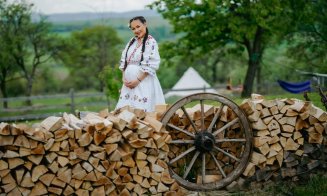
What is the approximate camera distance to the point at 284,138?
19.4 ft

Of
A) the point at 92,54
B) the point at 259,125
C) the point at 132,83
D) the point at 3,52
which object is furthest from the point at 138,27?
the point at 92,54

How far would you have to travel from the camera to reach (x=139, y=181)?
5.31m

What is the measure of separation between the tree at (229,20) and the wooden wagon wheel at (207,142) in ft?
40.7

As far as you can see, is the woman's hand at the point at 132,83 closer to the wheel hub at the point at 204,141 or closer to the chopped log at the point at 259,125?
the wheel hub at the point at 204,141

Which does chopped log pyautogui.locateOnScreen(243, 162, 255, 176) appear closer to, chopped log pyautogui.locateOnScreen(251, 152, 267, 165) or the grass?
chopped log pyautogui.locateOnScreen(251, 152, 267, 165)

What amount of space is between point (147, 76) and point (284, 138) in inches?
71.2

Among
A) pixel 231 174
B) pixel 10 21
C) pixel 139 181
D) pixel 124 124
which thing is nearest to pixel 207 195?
pixel 231 174

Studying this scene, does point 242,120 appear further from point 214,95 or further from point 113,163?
point 113,163

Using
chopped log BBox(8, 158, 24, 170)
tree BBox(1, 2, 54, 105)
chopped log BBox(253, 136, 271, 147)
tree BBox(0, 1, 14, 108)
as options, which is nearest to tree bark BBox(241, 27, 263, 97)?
tree BBox(1, 2, 54, 105)

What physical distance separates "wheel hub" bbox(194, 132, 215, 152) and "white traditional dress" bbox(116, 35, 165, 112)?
810 millimetres

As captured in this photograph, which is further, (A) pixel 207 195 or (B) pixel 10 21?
(B) pixel 10 21

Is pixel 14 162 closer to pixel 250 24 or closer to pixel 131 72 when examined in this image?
pixel 131 72

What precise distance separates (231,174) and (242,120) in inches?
24.7

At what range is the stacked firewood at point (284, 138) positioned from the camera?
5.82 m
